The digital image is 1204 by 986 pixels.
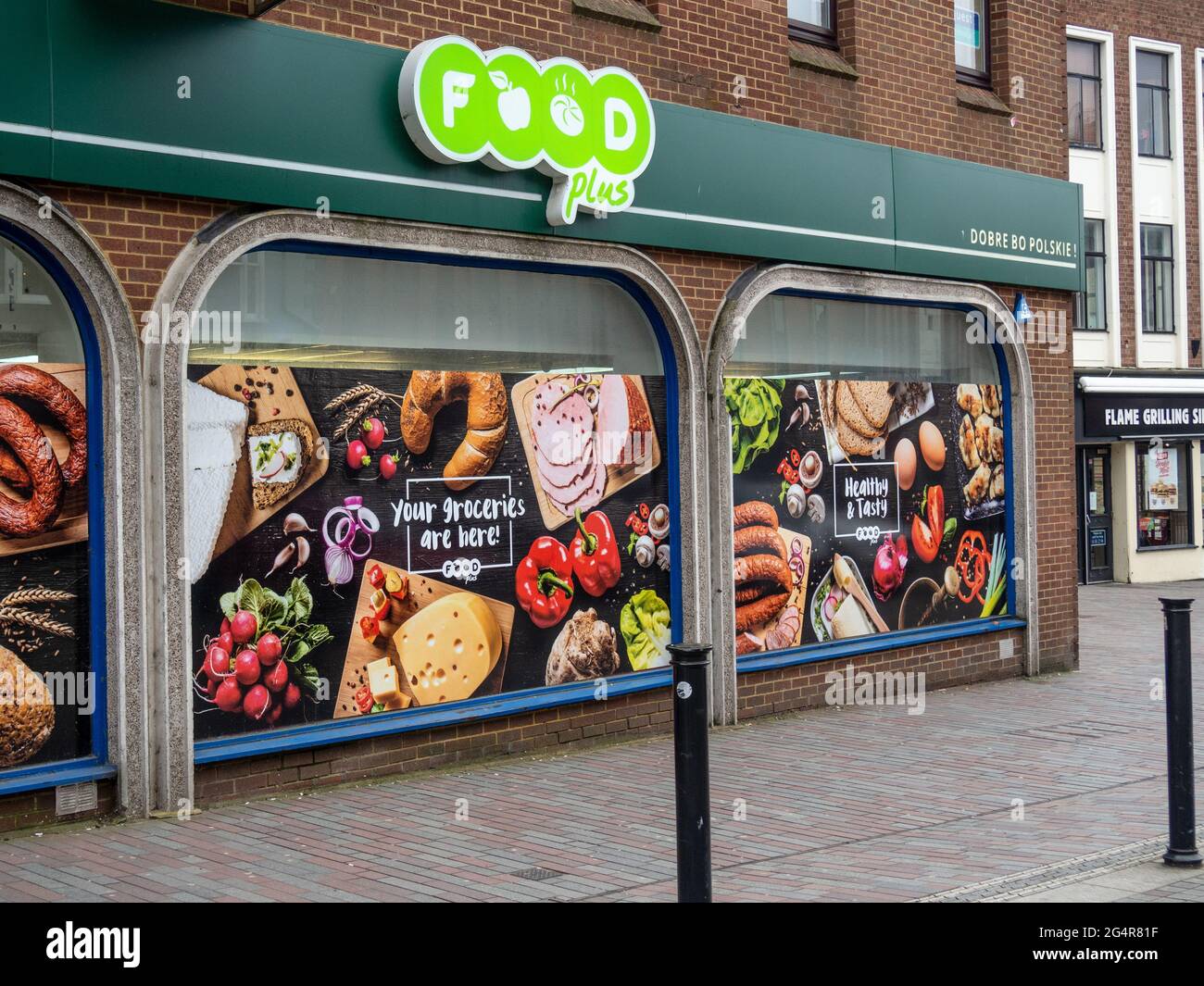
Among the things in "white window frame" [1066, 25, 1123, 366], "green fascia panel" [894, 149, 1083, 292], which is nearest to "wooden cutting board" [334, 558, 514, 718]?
"green fascia panel" [894, 149, 1083, 292]

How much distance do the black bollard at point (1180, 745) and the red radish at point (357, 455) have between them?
444 centimetres

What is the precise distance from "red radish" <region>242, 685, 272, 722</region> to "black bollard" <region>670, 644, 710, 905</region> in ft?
12.2

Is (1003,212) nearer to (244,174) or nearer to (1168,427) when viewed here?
(244,174)

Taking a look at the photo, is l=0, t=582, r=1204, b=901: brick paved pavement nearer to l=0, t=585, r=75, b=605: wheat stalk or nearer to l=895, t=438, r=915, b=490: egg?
l=0, t=585, r=75, b=605: wheat stalk

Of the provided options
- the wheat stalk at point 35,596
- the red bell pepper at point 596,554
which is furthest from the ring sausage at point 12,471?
the red bell pepper at point 596,554

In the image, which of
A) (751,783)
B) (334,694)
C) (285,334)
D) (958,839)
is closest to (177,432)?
(285,334)

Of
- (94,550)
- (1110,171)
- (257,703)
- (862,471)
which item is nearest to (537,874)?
(257,703)

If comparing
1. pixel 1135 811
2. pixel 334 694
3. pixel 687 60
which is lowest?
pixel 1135 811

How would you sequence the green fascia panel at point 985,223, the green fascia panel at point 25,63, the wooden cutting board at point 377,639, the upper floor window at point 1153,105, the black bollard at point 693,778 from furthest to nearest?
the upper floor window at point 1153,105 → the green fascia panel at point 985,223 → the wooden cutting board at point 377,639 → the green fascia panel at point 25,63 → the black bollard at point 693,778

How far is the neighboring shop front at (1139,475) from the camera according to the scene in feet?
78.1

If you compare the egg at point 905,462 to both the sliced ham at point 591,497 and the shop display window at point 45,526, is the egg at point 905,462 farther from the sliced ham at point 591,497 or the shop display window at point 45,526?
the shop display window at point 45,526

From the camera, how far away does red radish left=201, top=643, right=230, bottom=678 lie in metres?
7.77
